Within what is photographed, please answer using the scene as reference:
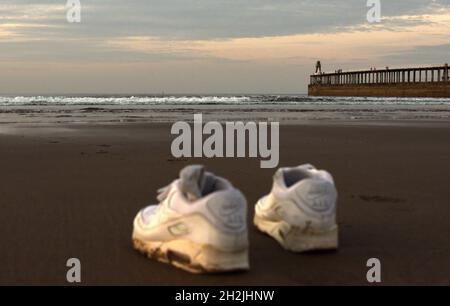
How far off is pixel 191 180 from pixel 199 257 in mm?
420

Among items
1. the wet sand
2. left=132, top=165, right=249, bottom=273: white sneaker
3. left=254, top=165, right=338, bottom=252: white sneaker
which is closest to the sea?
the wet sand

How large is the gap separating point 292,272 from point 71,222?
1847 millimetres

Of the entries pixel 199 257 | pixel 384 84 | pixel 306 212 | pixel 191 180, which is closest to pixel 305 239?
pixel 306 212

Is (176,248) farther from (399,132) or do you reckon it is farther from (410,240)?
(399,132)

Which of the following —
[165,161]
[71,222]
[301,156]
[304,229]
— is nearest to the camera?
[304,229]

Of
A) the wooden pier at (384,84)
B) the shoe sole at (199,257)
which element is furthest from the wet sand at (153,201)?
the wooden pier at (384,84)

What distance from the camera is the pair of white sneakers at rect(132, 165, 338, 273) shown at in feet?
Answer: 10.1

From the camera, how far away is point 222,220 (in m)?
3.04

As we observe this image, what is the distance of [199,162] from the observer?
25.7 ft

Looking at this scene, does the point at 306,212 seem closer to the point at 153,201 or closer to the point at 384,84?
the point at 153,201

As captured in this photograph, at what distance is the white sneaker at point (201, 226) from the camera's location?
3.05 m

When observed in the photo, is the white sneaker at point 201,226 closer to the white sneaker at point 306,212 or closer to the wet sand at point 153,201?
the wet sand at point 153,201
